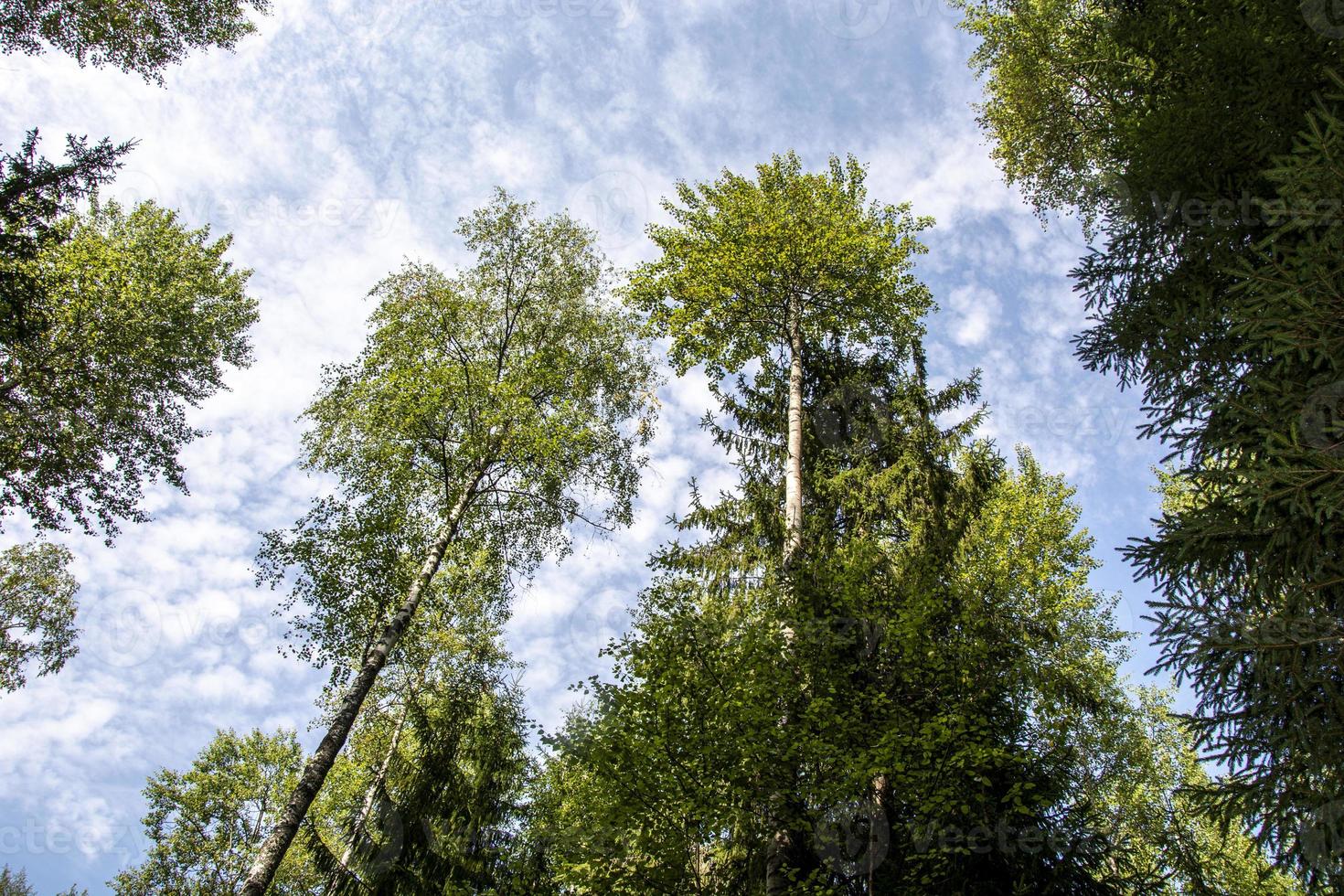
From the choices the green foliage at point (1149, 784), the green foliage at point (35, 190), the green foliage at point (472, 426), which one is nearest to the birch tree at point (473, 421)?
the green foliage at point (472, 426)

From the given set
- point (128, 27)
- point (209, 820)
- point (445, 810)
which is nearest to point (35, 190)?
point (128, 27)

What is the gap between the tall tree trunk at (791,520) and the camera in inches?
290

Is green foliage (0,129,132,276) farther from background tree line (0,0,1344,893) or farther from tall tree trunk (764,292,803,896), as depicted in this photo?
tall tree trunk (764,292,803,896)

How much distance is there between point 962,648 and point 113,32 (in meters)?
18.0

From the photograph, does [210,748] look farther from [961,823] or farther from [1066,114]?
[1066,114]

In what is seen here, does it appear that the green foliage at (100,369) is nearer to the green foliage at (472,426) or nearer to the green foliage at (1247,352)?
the green foliage at (472,426)

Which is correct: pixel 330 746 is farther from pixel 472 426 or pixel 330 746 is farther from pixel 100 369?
pixel 100 369

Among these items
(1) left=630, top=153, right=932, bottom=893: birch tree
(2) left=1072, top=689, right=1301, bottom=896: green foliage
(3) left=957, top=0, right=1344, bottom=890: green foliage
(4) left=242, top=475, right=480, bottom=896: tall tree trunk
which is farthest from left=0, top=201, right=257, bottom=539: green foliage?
(2) left=1072, top=689, right=1301, bottom=896: green foliage

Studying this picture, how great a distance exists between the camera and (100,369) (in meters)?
15.4

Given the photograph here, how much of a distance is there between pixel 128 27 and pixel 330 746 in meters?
13.9

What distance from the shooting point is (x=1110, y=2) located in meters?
8.97

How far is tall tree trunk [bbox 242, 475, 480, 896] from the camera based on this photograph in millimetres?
7766

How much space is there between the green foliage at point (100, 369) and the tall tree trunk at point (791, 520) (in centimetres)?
1317

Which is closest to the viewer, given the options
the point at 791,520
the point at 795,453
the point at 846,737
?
the point at 846,737
